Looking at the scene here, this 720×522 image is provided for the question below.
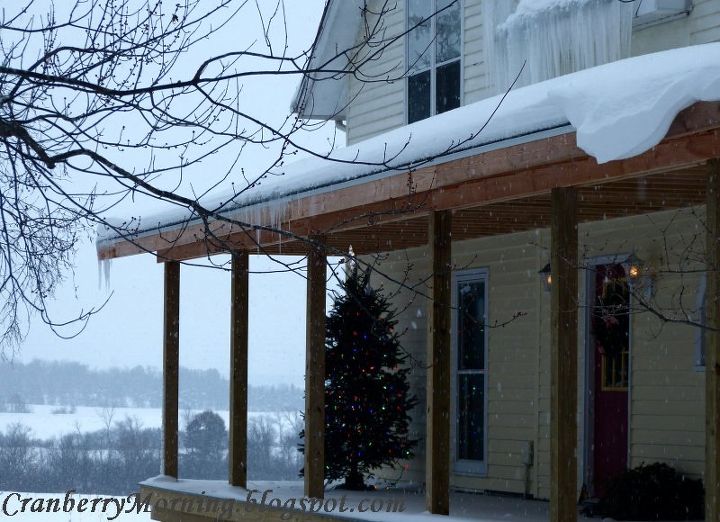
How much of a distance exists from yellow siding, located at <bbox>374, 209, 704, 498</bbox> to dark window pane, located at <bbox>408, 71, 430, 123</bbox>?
1813mm

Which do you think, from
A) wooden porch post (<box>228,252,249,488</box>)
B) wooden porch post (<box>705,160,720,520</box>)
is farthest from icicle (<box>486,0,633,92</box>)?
wooden porch post (<box>705,160,720,520</box>)

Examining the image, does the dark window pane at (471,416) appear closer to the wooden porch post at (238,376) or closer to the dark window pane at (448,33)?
the wooden porch post at (238,376)

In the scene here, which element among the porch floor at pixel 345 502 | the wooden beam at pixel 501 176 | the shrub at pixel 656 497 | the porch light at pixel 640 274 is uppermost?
the wooden beam at pixel 501 176

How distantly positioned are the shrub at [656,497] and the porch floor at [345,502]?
32 centimetres

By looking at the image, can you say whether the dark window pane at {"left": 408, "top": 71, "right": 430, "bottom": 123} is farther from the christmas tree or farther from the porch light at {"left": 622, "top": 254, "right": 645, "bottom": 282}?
the porch light at {"left": 622, "top": 254, "right": 645, "bottom": 282}

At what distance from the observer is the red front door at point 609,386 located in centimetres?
1126

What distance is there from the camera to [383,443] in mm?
12820

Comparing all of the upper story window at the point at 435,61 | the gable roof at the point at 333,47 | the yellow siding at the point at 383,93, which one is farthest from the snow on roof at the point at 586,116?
the gable roof at the point at 333,47

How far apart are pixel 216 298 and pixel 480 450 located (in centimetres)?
6049

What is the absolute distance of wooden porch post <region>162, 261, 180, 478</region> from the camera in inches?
514

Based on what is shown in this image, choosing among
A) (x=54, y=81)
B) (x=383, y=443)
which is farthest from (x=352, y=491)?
(x=54, y=81)

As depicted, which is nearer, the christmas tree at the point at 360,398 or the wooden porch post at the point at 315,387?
the wooden porch post at the point at 315,387

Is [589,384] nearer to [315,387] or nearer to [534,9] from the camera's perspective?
[315,387]

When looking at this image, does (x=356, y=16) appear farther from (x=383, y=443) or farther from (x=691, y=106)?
(x=691, y=106)
